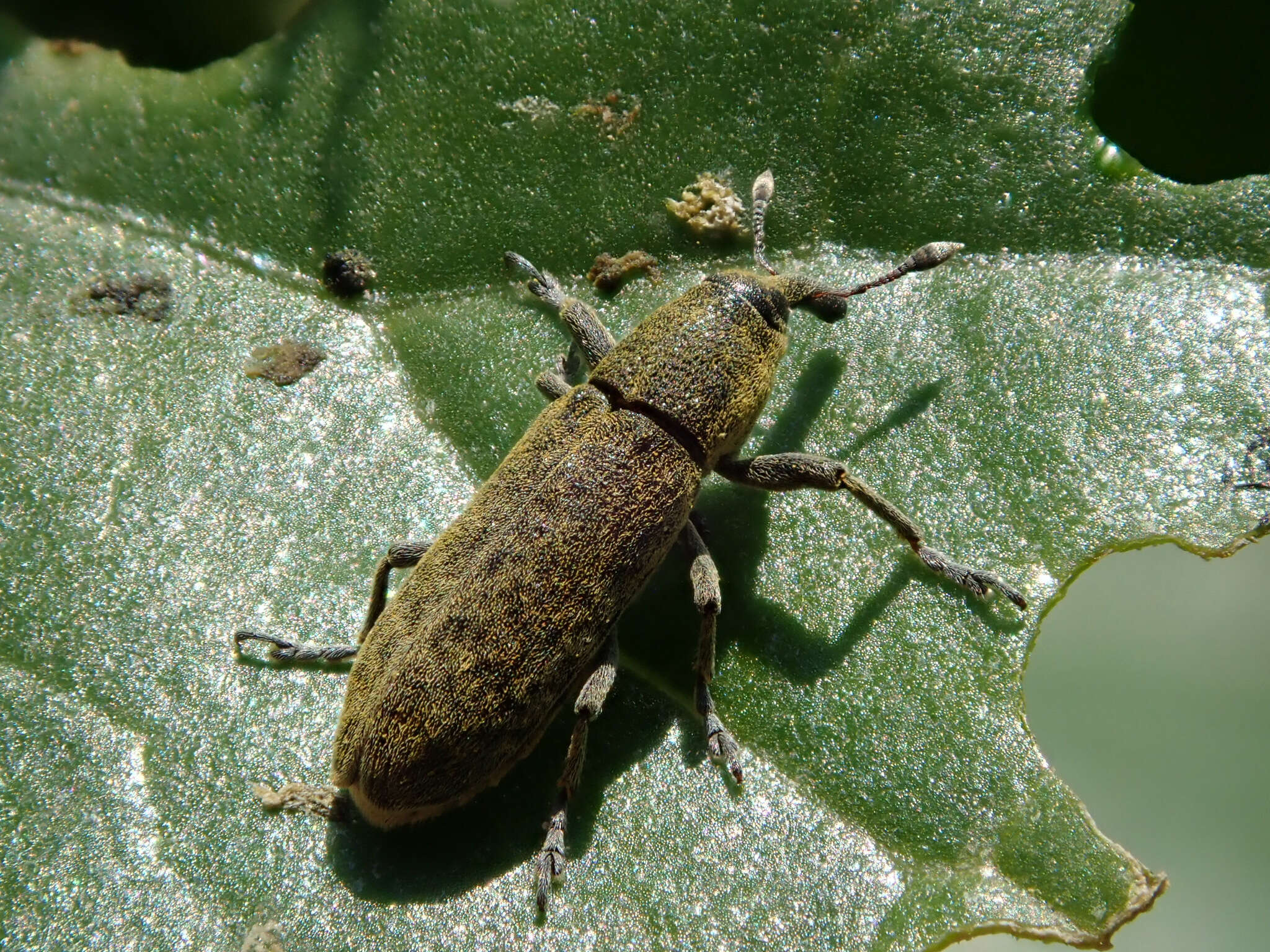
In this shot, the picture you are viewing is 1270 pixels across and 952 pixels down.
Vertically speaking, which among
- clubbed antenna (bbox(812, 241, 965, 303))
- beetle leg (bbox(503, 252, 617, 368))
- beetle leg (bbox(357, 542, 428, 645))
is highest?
clubbed antenna (bbox(812, 241, 965, 303))

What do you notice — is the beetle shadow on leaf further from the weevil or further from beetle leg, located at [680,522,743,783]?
beetle leg, located at [680,522,743,783]

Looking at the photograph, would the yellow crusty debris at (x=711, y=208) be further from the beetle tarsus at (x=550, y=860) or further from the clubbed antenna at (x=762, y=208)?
the beetle tarsus at (x=550, y=860)

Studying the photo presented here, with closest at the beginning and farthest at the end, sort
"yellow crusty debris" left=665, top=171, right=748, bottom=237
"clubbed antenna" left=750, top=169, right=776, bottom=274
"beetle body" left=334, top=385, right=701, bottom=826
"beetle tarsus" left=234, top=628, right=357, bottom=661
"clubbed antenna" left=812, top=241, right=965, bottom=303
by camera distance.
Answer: "beetle body" left=334, top=385, right=701, bottom=826 → "beetle tarsus" left=234, top=628, right=357, bottom=661 → "clubbed antenna" left=812, top=241, right=965, bottom=303 → "clubbed antenna" left=750, top=169, right=776, bottom=274 → "yellow crusty debris" left=665, top=171, right=748, bottom=237

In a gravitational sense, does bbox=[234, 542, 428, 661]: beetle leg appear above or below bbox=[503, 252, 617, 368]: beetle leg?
below

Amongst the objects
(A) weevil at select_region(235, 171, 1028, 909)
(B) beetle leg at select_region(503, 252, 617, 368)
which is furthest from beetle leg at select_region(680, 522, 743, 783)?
(B) beetle leg at select_region(503, 252, 617, 368)

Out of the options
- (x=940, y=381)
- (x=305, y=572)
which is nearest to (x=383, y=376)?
(x=305, y=572)

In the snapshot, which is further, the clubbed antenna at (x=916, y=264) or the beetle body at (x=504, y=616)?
the clubbed antenna at (x=916, y=264)

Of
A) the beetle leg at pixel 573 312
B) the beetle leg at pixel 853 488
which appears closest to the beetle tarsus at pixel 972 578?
the beetle leg at pixel 853 488
